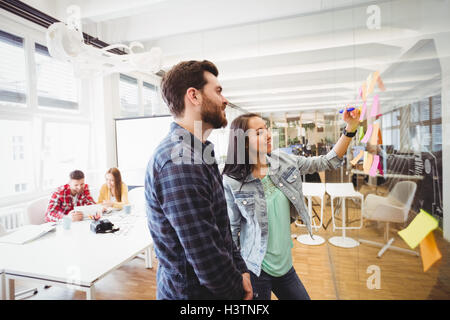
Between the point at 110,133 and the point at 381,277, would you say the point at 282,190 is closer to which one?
the point at 381,277

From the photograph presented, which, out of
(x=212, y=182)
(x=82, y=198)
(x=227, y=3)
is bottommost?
(x=82, y=198)

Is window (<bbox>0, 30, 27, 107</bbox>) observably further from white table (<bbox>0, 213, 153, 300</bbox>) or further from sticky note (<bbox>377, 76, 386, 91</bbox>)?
sticky note (<bbox>377, 76, 386, 91</bbox>)

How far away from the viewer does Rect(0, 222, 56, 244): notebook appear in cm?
172

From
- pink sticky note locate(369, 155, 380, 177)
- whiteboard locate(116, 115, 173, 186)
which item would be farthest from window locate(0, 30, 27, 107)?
pink sticky note locate(369, 155, 380, 177)

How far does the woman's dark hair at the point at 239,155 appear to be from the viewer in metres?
1.23

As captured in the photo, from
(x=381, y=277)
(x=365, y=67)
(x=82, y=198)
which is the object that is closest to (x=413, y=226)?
(x=381, y=277)

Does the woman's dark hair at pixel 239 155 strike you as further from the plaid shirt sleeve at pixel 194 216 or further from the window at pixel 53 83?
the window at pixel 53 83

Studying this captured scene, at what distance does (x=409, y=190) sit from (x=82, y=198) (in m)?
3.03

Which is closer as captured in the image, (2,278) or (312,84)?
(2,278)

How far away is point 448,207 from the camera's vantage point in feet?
1.60

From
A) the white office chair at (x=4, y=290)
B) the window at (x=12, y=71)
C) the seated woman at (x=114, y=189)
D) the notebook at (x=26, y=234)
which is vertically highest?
the window at (x=12, y=71)

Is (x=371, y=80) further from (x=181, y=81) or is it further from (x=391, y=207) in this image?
(x=181, y=81)

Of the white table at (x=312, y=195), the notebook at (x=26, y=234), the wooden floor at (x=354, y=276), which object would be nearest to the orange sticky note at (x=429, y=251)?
the wooden floor at (x=354, y=276)

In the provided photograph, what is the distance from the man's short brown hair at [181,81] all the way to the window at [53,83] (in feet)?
10.5
